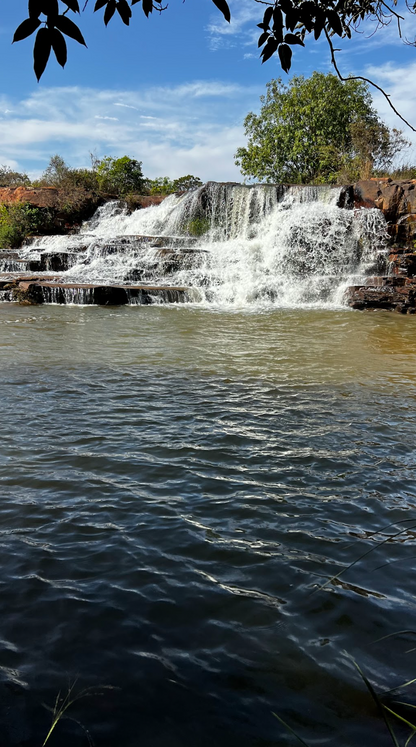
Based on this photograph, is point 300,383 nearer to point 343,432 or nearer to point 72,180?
point 343,432

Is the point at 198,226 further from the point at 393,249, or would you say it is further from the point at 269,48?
the point at 269,48

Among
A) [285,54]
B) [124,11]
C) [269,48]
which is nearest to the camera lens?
[124,11]

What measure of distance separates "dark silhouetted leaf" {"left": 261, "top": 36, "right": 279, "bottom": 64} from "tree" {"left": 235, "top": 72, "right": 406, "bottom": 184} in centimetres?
3018

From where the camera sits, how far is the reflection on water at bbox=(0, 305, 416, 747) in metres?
1.62

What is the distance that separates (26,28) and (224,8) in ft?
2.70

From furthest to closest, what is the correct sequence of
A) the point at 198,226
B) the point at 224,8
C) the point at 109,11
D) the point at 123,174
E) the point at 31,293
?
the point at 123,174 → the point at 198,226 → the point at 31,293 → the point at 109,11 → the point at 224,8

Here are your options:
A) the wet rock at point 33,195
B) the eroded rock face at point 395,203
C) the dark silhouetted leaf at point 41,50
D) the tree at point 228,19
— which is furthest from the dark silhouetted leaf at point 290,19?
the wet rock at point 33,195

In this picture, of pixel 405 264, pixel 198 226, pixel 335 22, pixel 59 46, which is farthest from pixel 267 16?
pixel 198 226

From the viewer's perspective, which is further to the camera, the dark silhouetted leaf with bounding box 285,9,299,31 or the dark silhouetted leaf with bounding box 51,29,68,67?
the dark silhouetted leaf with bounding box 285,9,299,31

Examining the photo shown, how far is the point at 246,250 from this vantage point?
18250mm

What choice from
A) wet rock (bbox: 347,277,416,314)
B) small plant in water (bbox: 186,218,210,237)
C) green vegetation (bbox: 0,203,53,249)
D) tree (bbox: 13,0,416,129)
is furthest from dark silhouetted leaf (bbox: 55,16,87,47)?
green vegetation (bbox: 0,203,53,249)

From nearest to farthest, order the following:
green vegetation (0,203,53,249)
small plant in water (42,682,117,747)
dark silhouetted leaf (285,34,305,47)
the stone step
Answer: small plant in water (42,682,117,747)
dark silhouetted leaf (285,34,305,47)
the stone step
green vegetation (0,203,53,249)

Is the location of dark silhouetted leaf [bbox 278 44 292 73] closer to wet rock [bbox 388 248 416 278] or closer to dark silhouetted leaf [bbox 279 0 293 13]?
dark silhouetted leaf [bbox 279 0 293 13]

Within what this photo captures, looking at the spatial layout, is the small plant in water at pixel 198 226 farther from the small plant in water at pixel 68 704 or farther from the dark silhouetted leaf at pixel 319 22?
the small plant in water at pixel 68 704
